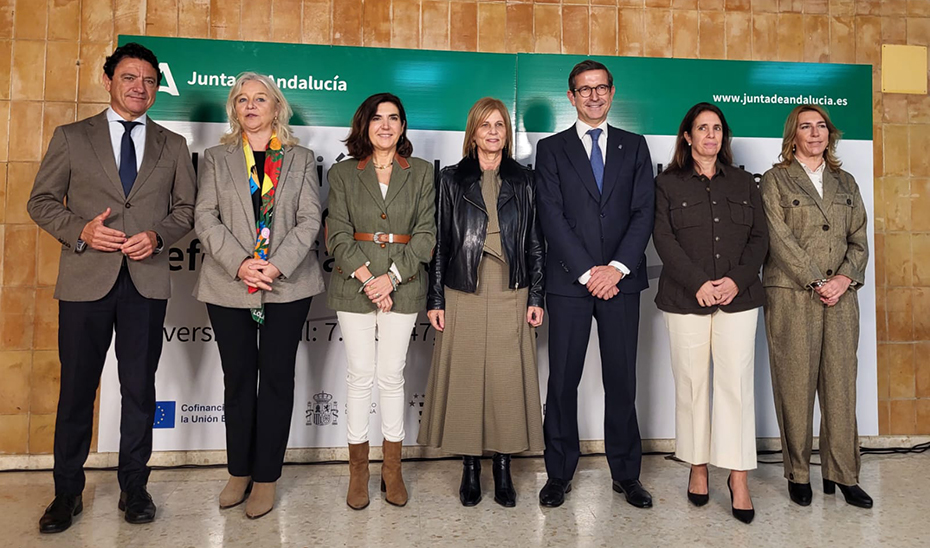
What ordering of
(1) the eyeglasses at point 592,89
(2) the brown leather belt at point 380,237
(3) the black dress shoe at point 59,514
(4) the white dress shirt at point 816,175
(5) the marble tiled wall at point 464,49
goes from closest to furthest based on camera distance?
(3) the black dress shoe at point 59,514 → (2) the brown leather belt at point 380,237 → (1) the eyeglasses at point 592,89 → (4) the white dress shirt at point 816,175 → (5) the marble tiled wall at point 464,49

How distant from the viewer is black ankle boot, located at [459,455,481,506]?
8.85 feet

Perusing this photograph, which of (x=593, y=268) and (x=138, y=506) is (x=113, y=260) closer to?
(x=138, y=506)

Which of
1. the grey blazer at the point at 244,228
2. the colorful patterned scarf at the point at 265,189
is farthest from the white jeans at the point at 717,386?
the colorful patterned scarf at the point at 265,189

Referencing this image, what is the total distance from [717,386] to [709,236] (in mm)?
654

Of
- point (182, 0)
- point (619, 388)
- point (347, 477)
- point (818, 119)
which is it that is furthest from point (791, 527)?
point (182, 0)

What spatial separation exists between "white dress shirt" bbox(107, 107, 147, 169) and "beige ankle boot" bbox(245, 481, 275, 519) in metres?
1.44

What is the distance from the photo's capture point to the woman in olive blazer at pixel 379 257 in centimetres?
262

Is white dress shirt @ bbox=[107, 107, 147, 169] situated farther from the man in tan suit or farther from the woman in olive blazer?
the woman in olive blazer

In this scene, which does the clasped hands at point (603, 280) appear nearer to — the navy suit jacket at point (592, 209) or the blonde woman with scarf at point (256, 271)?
the navy suit jacket at point (592, 209)

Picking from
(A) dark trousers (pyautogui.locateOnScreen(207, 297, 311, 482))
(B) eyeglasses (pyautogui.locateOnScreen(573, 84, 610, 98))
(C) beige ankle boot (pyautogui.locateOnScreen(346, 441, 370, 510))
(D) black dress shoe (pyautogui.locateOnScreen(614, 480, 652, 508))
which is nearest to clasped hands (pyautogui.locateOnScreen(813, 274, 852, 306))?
(D) black dress shoe (pyautogui.locateOnScreen(614, 480, 652, 508))

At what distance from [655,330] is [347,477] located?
1.90 meters

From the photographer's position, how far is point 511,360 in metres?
2.69

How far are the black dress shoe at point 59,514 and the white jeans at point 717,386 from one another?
2.57 metres

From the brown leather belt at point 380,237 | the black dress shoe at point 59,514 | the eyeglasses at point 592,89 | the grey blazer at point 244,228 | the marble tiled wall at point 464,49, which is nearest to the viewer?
the black dress shoe at point 59,514
